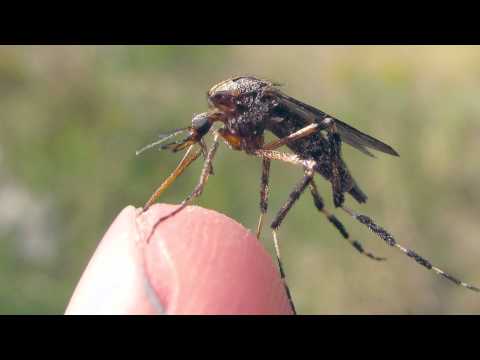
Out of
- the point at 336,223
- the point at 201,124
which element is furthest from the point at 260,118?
the point at 336,223

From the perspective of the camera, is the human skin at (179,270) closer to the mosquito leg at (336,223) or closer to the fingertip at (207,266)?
the fingertip at (207,266)

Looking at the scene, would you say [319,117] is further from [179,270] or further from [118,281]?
[118,281]

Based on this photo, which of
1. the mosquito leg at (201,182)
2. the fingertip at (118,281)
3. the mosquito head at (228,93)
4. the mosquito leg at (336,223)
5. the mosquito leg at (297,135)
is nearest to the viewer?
the fingertip at (118,281)

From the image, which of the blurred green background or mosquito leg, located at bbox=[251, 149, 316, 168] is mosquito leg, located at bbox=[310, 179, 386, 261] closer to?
mosquito leg, located at bbox=[251, 149, 316, 168]

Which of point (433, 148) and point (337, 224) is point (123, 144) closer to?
point (433, 148)

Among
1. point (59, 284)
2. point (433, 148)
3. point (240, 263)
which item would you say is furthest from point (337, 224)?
point (433, 148)

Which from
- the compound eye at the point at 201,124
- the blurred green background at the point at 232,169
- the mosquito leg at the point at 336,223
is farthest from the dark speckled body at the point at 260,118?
the blurred green background at the point at 232,169

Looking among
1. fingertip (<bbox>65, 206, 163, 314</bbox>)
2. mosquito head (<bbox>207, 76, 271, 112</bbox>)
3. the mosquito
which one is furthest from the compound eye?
fingertip (<bbox>65, 206, 163, 314</bbox>)
